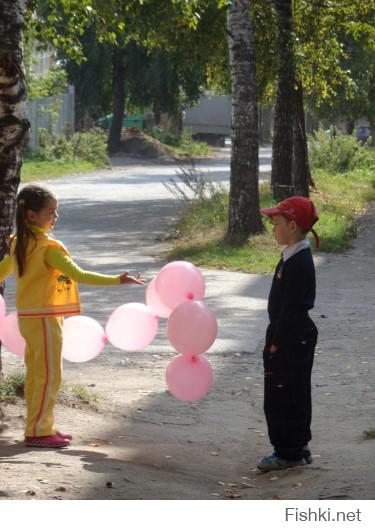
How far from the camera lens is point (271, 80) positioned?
2580 centimetres

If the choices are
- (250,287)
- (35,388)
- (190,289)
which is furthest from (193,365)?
(250,287)

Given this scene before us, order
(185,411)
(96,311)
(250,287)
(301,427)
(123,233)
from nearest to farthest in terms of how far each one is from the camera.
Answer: (301,427) < (185,411) < (96,311) < (250,287) < (123,233)

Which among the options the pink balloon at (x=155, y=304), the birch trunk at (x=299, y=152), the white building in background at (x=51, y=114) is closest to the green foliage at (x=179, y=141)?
the white building in background at (x=51, y=114)

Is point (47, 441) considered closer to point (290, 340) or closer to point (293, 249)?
point (290, 340)

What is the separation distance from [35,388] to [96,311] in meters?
5.89

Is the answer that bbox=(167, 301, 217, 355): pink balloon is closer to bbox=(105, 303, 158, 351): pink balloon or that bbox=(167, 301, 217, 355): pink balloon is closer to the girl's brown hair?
bbox=(105, 303, 158, 351): pink balloon

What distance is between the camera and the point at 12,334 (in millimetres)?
7613

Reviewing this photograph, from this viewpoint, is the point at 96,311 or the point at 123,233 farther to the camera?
the point at 123,233

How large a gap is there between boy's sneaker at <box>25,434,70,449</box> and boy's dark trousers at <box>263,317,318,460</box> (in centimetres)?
119

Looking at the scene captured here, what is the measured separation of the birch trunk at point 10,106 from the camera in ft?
26.8

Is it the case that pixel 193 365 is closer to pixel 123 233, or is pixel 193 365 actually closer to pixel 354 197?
pixel 123 233

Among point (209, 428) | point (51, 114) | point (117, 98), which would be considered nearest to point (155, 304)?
point (209, 428)

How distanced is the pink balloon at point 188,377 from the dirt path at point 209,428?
425 millimetres

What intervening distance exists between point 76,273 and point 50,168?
37764 millimetres
